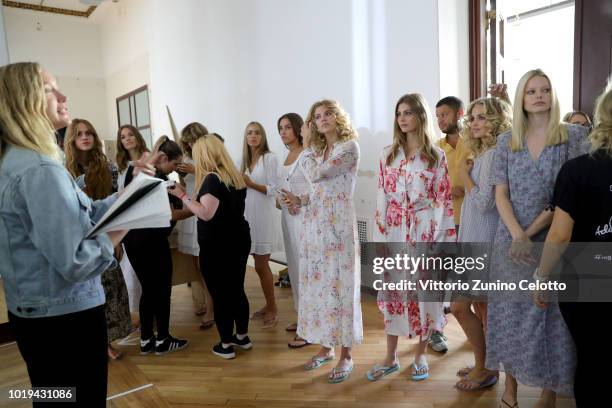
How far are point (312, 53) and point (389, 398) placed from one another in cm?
314

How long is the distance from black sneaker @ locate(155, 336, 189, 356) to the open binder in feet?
6.54

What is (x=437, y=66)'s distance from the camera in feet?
10.6

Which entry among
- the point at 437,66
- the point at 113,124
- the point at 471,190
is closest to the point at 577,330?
the point at 471,190

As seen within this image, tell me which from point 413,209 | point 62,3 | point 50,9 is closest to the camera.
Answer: point 413,209

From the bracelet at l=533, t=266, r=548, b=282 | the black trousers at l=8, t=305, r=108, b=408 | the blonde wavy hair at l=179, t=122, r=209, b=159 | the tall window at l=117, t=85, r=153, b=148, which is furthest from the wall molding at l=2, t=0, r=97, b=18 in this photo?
the bracelet at l=533, t=266, r=548, b=282

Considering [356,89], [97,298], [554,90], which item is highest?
[356,89]

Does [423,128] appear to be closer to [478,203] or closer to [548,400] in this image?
[478,203]

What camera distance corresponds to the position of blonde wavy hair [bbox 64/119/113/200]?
275 cm

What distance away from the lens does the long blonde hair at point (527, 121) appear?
1.79 meters

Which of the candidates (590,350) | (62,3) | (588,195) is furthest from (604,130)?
(62,3)

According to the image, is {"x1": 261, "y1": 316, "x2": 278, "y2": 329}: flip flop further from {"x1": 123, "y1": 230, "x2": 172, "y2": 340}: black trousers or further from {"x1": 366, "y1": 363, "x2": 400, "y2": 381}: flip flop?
{"x1": 366, "y1": 363, "x2": 400, "y2": 381}: flip flop

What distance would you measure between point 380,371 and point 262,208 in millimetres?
1597

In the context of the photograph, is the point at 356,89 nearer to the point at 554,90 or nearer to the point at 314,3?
the point at 314,3

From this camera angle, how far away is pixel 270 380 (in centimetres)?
249
